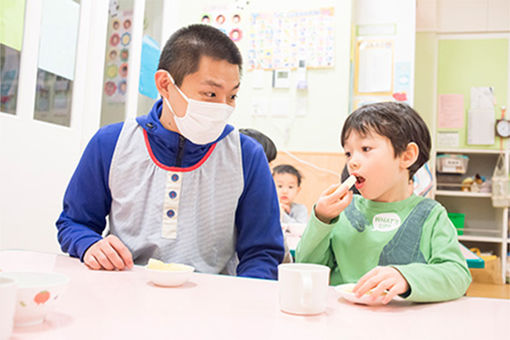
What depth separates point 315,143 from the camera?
3.90m

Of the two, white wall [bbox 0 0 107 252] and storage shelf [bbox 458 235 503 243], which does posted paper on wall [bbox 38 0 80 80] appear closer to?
white wall [bbox 0 0 107 252]

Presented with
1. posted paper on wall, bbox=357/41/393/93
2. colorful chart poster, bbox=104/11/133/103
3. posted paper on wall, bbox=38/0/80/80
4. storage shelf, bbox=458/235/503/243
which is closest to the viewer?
posted paper on wall, bbox=38/0/80/80

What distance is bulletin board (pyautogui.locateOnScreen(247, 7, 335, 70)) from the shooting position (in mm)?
3906

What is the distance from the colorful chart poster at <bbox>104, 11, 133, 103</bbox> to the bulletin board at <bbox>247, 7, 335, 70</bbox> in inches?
51.6

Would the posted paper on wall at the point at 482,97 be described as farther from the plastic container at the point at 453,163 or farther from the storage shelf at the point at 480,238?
the storage shelf at the point at 480,238

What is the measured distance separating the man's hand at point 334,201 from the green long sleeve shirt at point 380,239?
0.04 metres

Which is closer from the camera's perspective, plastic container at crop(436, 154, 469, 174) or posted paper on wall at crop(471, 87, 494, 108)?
plastic container at crop(436, 154, 469, 174)

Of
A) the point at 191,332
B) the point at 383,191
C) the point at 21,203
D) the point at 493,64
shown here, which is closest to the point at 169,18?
the point at 21,203

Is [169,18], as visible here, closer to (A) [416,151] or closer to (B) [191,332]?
(A) [416,151]

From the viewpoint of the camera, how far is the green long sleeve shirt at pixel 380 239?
102 centimetres

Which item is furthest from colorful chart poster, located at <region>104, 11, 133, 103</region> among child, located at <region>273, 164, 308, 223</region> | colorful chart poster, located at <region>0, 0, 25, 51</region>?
child, located at <region>273, 164, 308, 223</region>

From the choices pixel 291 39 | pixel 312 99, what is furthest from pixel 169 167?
pixel 291 39

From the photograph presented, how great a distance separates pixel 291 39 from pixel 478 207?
10.9 feet

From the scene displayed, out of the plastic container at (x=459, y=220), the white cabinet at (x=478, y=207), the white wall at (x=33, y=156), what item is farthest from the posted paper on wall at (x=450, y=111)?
the white wall at (x=33, y=156)
